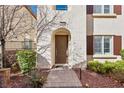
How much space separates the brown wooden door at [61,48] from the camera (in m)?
17.2

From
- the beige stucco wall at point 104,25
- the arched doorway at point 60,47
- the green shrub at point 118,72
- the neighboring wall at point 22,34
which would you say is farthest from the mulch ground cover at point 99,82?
the neighboring wall at point 22,34

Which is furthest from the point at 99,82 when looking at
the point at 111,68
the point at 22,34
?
the point at 22,34

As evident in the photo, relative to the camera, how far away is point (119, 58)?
16.7m

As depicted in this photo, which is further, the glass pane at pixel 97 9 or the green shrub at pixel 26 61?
the glass pane at pixel 97 9

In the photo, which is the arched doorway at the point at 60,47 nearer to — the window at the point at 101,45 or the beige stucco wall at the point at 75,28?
the beige stucco wall at the point at 75,28

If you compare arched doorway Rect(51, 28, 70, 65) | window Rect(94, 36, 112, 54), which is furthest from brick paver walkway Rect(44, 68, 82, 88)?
window Rect(94, 36, 112, 54)

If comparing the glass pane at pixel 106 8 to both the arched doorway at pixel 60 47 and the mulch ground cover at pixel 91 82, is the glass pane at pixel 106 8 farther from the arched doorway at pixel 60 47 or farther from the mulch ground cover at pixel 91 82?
the mulch ground cover at pixel 91 82

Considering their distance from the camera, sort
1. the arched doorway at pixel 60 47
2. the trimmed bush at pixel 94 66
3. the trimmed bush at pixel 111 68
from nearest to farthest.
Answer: the trimmed bush at pixel 111 68 < the trimmed bush at pixel 94 66 < the arched doorway at pixel 60 47

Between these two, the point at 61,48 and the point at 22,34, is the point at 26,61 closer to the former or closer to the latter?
the point at 61,48

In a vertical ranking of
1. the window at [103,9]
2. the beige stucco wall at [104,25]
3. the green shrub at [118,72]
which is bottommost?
the green shrub at [118,72]

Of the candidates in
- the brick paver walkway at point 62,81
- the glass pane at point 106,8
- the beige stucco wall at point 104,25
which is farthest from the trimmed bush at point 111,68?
the glass pane at point 106,8

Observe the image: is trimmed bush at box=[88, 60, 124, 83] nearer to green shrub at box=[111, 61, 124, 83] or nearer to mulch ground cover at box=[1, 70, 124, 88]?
green shrub at box=[111, 61, 124, 83]

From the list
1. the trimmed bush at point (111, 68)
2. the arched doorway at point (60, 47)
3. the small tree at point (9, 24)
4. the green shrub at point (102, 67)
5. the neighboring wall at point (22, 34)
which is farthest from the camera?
the neighboring wall at point (22, 34)

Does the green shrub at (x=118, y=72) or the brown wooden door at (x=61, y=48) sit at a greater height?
the brown wooden door at (x=61, y=48)
